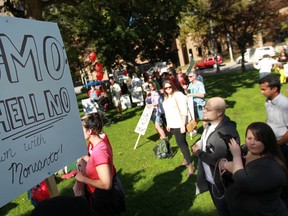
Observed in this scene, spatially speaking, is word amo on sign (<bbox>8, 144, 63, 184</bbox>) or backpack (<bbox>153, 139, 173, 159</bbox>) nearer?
word amo on sign (<bbox>8, 144, 63, 184</bbox>)

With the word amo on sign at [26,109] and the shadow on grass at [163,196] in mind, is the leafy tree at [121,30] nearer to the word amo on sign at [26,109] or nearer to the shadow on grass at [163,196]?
the shadow on grass at [163,196]

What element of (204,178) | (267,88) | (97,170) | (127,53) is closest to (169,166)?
(204,178)

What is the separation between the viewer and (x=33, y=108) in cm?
217

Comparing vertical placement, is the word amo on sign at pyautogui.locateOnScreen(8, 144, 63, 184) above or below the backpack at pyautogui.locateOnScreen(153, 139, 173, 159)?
above

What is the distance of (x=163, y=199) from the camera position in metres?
5.04

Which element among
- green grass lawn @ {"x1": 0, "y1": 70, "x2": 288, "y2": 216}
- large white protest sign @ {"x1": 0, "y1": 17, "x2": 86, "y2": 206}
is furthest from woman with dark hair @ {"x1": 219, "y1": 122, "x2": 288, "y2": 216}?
green grass lawn @ {"x1": 0, "y1": 70, "x2": 288, "y2": 216}

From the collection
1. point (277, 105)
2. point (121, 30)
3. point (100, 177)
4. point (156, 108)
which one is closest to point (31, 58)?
point (100, 177)

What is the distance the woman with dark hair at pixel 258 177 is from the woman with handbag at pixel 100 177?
1136 millimetres

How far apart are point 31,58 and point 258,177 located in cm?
194

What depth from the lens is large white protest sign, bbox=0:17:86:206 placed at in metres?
1.95

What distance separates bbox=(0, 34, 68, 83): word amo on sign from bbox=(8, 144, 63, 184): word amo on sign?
554 mm

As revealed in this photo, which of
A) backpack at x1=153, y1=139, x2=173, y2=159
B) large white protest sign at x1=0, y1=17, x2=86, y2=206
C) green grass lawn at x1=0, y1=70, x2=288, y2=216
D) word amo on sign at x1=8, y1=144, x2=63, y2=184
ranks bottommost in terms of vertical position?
green grass lawn at x1=0, y1=70, x2=288, y2=216

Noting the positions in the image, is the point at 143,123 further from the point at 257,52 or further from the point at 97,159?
the point at 257,52

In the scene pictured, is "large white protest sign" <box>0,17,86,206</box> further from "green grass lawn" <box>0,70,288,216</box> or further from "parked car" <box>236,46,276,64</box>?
"parked car" <box>236,46,276,64</box>
